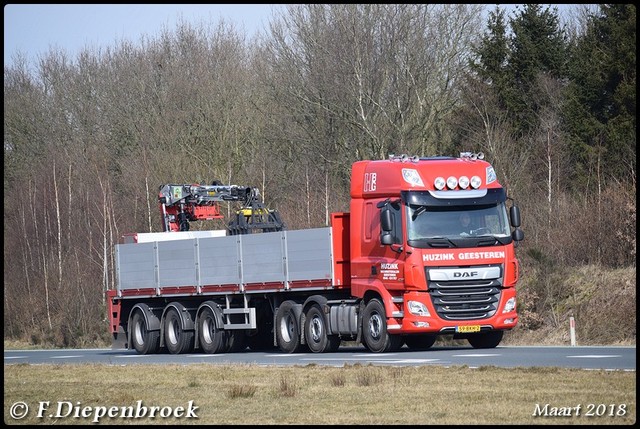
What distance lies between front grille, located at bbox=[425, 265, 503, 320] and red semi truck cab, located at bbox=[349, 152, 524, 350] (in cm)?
2

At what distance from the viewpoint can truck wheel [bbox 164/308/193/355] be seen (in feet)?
103

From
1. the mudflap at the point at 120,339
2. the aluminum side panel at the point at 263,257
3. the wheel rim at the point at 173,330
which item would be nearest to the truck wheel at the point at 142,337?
the mudflap at the point at 120,339

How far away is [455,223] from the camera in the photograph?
85.3 feet

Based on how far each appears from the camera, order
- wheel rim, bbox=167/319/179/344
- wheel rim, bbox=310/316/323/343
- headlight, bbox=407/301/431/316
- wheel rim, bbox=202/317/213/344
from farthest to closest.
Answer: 1. wheel rim, bbox=167/319/179/344
2. wheel rim, bbox=202/317/213/344
3. wheel rim, bbox=310/316/323/343
4. headlight, bbox=407/301/431/316

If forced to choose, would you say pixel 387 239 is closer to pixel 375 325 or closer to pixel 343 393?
pixel 375 325

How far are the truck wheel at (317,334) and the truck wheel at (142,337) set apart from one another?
5663mm

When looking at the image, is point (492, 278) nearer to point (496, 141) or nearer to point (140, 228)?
point (496, 141)

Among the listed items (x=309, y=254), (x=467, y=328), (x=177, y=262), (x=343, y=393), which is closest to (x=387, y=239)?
(x=467, y=328)

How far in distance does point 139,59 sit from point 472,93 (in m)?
20.5

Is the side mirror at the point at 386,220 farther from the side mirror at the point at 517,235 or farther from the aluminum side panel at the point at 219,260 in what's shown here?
the aluminum side panel at the point at 219,260

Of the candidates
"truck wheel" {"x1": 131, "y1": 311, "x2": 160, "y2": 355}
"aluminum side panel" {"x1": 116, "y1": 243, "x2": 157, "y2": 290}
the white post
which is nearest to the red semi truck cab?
the white post

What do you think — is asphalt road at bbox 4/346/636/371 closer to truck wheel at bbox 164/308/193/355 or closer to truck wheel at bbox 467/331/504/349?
truck wheel at bbox 467/331/504/349

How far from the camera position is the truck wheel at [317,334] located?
27.7 meters

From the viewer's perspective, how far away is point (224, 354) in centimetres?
3050
